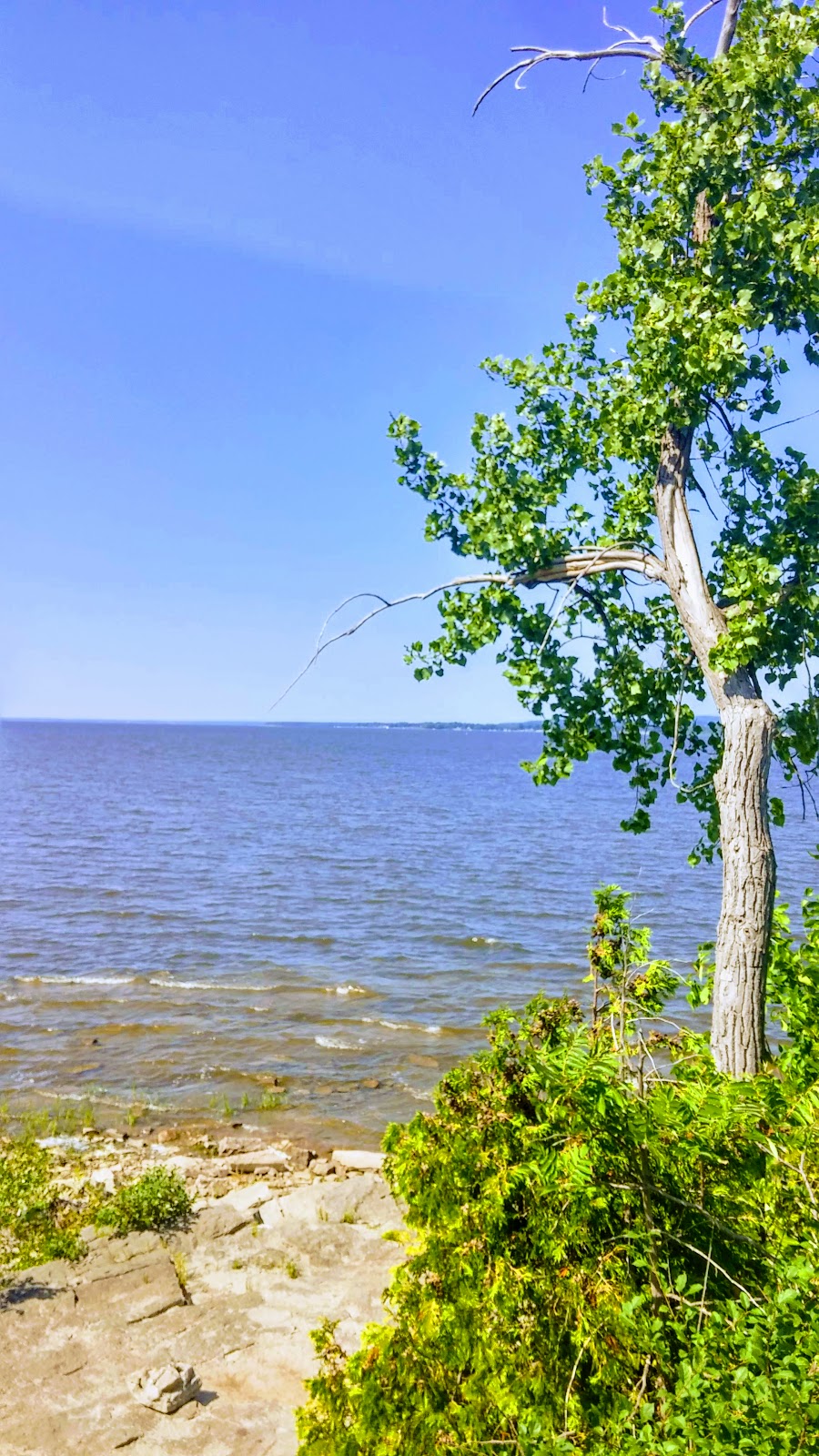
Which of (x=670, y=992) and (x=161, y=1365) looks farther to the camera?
(x=161, y=1365)

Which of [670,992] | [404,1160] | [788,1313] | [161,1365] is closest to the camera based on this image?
[788,1313]

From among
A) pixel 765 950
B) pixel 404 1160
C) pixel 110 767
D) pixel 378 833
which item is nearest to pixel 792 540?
pixel 765 950

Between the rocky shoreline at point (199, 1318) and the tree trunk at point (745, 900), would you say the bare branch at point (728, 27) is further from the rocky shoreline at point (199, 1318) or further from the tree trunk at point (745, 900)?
the rocky shoreline at point (199, 1318)

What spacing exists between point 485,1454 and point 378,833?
52.3 m

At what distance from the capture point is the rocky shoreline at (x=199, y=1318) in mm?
6734

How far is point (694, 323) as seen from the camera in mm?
5719

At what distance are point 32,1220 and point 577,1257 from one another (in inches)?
337

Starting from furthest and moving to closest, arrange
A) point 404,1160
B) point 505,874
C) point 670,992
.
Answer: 1. point 505,874
2. point 670,992
3. point 404,1160

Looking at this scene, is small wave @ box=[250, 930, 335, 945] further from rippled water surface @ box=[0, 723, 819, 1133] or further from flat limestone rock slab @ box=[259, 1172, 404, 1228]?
flat limestone rock slab @ box=[259, 1172, 404, 1228]

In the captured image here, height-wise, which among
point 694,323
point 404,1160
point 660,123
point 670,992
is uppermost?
point 660,123

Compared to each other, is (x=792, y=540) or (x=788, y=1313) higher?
(x=792, y=540)

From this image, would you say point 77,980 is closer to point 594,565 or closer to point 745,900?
point 594,565

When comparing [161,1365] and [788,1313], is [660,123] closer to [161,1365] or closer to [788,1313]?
[788,1313]

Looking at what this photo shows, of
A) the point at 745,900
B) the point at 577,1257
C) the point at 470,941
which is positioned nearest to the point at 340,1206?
the point at 745,900
